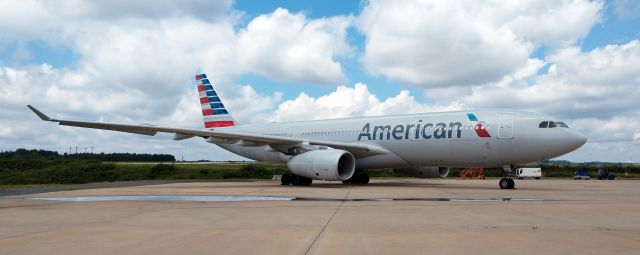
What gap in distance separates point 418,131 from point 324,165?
4.06m

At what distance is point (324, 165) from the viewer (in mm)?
20953

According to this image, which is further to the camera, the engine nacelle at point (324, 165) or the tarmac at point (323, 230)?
the engine nacelle at point (324, 165)

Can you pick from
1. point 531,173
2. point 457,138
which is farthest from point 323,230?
point 531,173

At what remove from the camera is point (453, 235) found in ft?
22.2

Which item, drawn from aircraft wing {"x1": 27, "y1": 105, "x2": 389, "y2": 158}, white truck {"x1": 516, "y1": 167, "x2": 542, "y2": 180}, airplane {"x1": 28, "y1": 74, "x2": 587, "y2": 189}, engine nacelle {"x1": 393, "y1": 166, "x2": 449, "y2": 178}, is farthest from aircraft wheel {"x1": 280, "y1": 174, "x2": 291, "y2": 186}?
white truck {"x1": 516, "y1": 167, "x2": 542, "y2": 180}

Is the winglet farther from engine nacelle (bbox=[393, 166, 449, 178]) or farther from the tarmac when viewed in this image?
engine nacelle (bbox=[393, 166, 449, 178])

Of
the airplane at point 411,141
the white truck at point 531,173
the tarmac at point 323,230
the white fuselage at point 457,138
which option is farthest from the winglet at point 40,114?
the white truck at point 531,173

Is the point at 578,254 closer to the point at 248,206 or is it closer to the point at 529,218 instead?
the point at 529,218

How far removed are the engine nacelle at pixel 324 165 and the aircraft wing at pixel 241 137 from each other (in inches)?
30.5

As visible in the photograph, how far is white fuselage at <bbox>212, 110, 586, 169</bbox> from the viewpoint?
18688 millimetres

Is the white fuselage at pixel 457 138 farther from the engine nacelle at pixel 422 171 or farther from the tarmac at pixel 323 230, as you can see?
the tarmac at pixel 323 230

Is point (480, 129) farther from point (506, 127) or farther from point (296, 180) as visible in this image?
point (296, 180)

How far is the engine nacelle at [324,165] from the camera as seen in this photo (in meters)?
20.8

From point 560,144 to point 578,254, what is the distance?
46.5ft
